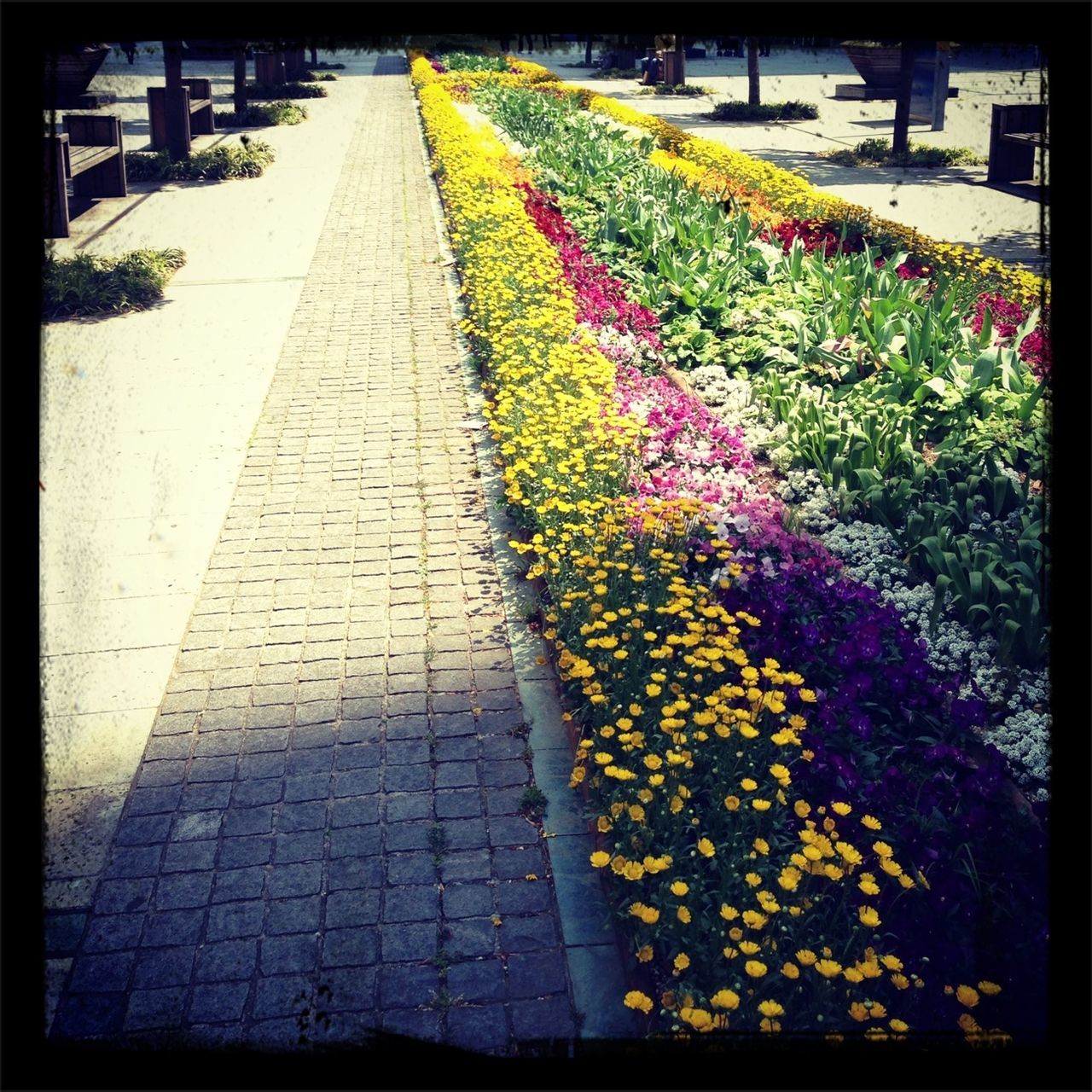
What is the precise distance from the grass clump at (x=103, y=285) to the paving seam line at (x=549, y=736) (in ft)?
13.3

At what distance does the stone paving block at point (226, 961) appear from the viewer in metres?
2.99

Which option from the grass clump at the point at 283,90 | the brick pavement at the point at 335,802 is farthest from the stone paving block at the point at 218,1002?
the grass clump at the point at 283,90

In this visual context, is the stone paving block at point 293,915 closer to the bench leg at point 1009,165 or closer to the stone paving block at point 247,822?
the stone paving block at point 247,822

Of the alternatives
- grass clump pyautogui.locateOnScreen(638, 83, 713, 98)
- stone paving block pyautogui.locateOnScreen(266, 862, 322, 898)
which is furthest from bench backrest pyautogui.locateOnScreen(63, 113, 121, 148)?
grass clump pyautogui.locateOnScreen(638, 83, 713, 98)

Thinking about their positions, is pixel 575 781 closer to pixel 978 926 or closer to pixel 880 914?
pixel 880 914

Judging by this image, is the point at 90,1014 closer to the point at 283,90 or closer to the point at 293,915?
the point at 293,915

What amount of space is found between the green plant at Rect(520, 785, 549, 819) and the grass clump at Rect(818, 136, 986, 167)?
17613mm

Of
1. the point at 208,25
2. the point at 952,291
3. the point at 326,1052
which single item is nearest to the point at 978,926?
the point at 326,1052

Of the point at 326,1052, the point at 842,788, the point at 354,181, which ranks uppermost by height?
the point at 354,181

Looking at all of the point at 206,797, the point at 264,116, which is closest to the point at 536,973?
the point at 206,797

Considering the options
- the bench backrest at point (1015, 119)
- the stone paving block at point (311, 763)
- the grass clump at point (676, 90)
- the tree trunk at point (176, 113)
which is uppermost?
the grass clump at point (676, 90)

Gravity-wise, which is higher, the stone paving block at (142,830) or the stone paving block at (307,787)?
the stone paving block at (307,787)
